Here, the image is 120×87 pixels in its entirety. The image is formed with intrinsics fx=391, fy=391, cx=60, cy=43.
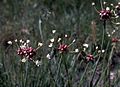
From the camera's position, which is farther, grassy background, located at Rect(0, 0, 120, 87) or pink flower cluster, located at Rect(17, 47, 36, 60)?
grassy background, located at Rect(0, 0, 120, 87)

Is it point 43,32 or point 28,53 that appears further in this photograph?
point 43,32

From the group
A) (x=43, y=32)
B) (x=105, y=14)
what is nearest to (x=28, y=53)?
(x=105, y=14)

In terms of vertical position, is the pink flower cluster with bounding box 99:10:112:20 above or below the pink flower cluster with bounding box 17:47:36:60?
above

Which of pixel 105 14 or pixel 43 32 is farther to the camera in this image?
pixel 43 32

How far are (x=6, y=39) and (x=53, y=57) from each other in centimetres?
166

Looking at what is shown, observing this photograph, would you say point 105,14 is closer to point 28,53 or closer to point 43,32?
point 28,53

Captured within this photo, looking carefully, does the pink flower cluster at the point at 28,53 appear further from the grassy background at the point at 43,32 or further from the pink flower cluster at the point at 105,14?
the pink flower cluster at the point at 105,14

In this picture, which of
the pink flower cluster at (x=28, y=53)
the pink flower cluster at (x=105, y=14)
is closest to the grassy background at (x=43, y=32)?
the pink flower cluster at (x=28, y=53)

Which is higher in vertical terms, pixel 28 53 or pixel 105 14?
pixel 105 14

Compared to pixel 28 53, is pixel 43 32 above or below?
above

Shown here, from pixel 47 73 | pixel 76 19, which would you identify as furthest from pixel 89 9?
pixel 47 73

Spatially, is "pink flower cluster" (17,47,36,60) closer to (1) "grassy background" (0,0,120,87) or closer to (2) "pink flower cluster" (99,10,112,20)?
(1) "grassy background" (0,0,120,87)

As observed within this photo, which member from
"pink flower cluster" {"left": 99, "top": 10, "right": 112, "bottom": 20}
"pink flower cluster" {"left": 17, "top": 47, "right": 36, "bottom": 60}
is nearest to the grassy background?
"pink flower cluster" {"left": 17, "top": 47, "right": 36, "bottom": 60}

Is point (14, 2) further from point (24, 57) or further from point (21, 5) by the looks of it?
point (24, 57)
